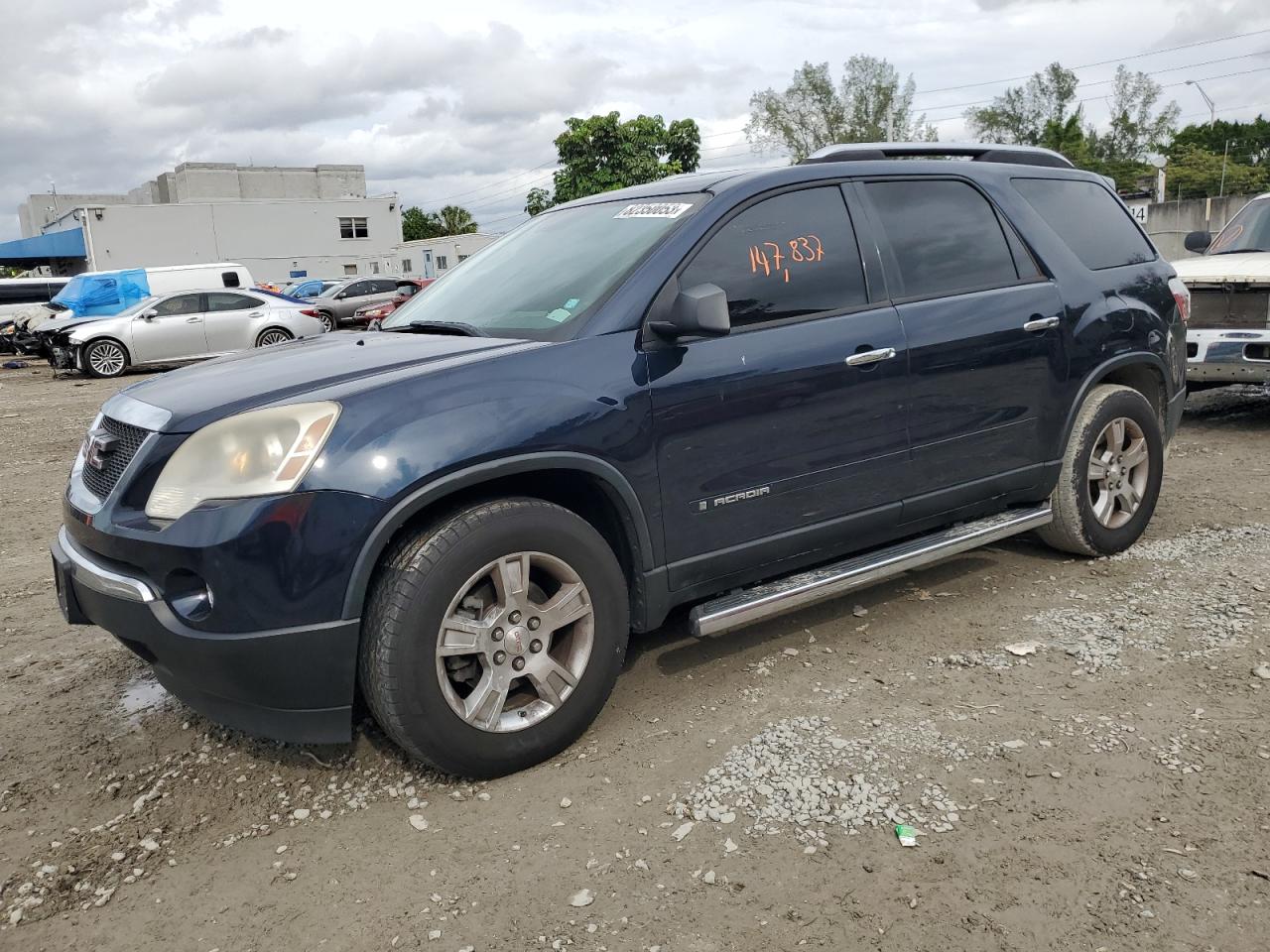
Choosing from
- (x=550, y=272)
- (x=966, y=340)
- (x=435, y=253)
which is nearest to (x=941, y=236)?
(x=966, y=340)

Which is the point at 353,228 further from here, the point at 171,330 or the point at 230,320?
the point at 171,330

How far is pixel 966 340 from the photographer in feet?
13.4

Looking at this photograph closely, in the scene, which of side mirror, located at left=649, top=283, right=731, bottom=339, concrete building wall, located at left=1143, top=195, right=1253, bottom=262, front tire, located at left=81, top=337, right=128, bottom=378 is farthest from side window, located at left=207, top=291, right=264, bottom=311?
concrete building wall, located at left=1143, top=195, right=1253, bottom=262

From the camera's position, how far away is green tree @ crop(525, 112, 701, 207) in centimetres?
3806

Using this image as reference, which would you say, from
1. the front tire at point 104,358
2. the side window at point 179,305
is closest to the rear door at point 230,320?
the side window at point 179,305

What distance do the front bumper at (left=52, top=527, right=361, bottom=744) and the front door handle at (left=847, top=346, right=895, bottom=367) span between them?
199 centimetres

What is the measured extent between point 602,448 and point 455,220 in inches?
3918

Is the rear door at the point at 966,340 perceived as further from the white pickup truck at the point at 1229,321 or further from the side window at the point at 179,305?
the side window at the point at 179,305

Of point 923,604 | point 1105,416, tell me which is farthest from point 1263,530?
point 923,604

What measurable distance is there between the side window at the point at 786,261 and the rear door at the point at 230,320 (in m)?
16.6

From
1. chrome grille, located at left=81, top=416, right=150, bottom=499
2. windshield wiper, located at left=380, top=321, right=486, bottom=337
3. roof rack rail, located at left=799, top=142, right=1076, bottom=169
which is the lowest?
chrome grille, located at left=81, top=416, right=150, bottom=499

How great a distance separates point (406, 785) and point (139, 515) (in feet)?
3.67

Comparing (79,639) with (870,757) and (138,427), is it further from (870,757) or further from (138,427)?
(870,757)

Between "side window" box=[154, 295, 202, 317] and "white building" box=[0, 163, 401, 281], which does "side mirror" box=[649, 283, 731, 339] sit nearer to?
"side window" box=[154, 295, 202, 317]
